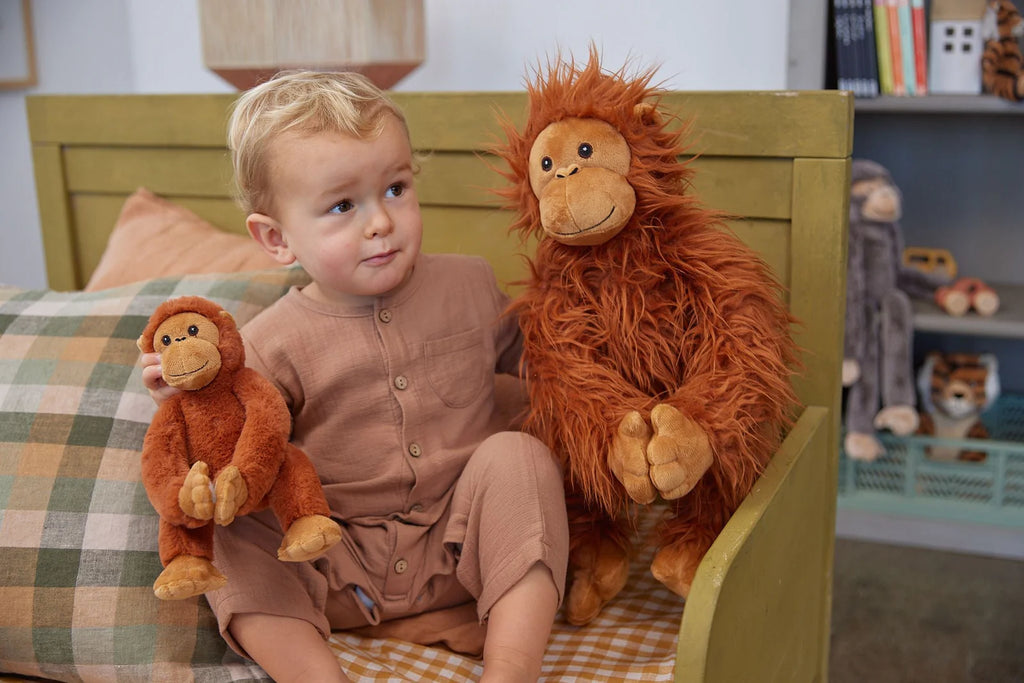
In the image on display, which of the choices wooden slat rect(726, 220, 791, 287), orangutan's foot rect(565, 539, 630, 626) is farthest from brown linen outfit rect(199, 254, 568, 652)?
wooden slat rect(726, 220, 791, 287)

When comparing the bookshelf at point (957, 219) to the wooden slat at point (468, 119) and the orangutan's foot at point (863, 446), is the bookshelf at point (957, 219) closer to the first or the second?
the orangutan's foot at point (863, 446)

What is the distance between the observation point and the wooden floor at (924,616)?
1.57m

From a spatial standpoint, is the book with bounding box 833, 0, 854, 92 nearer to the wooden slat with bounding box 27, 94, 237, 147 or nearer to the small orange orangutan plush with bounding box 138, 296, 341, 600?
the wooden slat with bounding box 27, 94, 237, 147

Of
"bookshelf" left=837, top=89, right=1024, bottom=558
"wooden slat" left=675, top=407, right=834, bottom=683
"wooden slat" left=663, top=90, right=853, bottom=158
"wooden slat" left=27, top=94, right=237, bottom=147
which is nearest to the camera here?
"wooden slat" left=675, top=407, right=834, bottom=683

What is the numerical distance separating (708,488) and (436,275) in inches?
13.5

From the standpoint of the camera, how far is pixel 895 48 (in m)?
1.79

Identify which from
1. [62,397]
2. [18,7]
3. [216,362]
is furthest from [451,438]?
[18,7]

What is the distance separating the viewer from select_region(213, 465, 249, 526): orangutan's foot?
2.56ft

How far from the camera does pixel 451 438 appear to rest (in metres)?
0.99

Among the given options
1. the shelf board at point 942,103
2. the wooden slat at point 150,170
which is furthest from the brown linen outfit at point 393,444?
the shelf board at point 942,103

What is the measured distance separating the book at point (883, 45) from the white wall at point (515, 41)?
0.19 metres

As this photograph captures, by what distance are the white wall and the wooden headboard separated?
350 mm

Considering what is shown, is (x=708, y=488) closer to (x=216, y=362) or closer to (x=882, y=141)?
(x=216, y=362)

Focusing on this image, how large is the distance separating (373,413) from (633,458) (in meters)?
0.29
